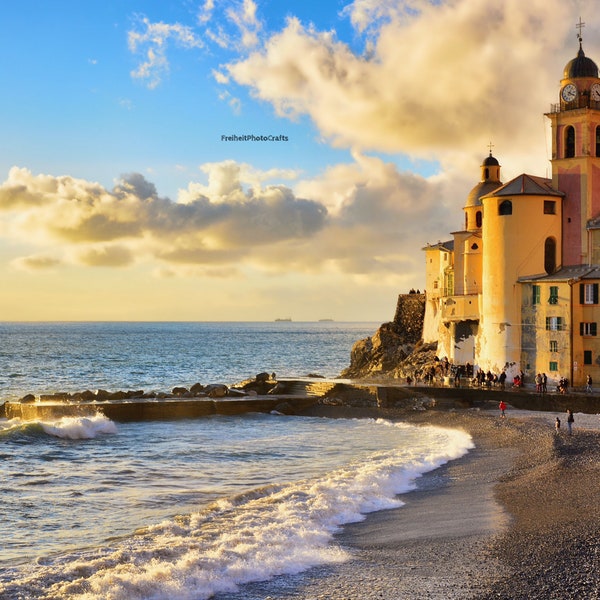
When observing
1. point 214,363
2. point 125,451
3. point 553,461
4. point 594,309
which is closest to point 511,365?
point 594,309

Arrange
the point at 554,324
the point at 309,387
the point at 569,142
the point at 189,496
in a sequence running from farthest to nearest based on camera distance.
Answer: the point at 309,387 → the point at 569,142 → the point at 554,324 → the point at 189,496

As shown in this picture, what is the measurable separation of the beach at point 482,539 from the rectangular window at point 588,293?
52.3ft

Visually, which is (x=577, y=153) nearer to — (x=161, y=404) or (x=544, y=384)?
(x=544, y=384)

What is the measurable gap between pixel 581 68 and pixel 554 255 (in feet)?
37.0

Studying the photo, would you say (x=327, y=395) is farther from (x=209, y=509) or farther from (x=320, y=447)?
(x=209, y=509)

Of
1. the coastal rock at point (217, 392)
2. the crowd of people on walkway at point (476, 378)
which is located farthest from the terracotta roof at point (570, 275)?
the coastal rock at point (217, 392)

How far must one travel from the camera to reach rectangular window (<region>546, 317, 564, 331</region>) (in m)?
45.0

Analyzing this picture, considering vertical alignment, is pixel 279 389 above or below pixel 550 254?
below

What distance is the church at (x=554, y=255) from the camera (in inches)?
1761

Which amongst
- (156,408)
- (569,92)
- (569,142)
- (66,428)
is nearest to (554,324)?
(569,142)

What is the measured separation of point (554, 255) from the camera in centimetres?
4753

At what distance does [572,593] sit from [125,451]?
79.6 feet

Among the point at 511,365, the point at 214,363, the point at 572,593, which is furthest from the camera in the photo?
the point at 214,363

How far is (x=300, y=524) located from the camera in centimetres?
2052
